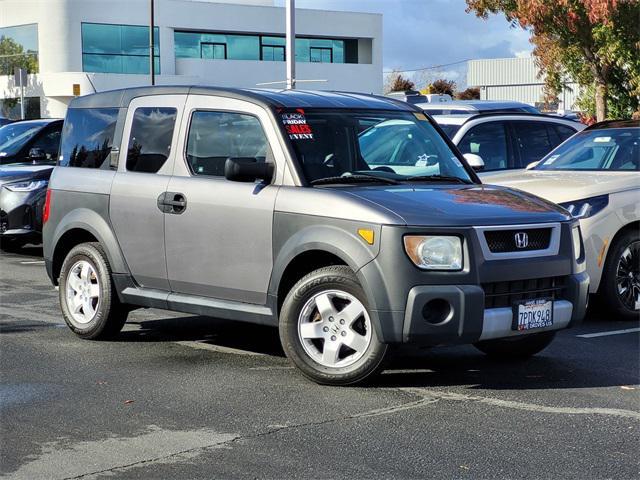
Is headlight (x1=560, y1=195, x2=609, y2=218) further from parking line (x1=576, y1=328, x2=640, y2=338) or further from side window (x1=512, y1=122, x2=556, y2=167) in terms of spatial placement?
side window (x1=512, y1=122, x2=556, y2=167)

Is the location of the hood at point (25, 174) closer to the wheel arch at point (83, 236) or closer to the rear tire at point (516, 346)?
the wheel arch at point (83, 236)

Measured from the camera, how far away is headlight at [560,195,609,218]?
372 inches

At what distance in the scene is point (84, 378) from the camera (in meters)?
7.31

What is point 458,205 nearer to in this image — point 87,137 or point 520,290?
point 520,290

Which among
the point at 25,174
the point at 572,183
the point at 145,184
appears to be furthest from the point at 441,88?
the point at 145,184

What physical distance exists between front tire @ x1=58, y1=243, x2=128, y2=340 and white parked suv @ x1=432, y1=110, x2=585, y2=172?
549 cm

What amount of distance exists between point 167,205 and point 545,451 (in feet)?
11.4

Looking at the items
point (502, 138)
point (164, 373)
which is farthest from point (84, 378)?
point (502, 138)

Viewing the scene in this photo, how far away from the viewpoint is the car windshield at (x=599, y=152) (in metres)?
10.7

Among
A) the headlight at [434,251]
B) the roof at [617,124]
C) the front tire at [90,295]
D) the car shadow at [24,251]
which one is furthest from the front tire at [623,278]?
the car shadow at [24,251]

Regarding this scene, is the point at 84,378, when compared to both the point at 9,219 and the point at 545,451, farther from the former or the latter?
the point at 9,219

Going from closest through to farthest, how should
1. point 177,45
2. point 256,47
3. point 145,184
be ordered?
1. point 145,184
2. point 177,45
3. point 256,47

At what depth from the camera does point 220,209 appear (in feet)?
25.0

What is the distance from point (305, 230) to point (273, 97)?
1210mm
